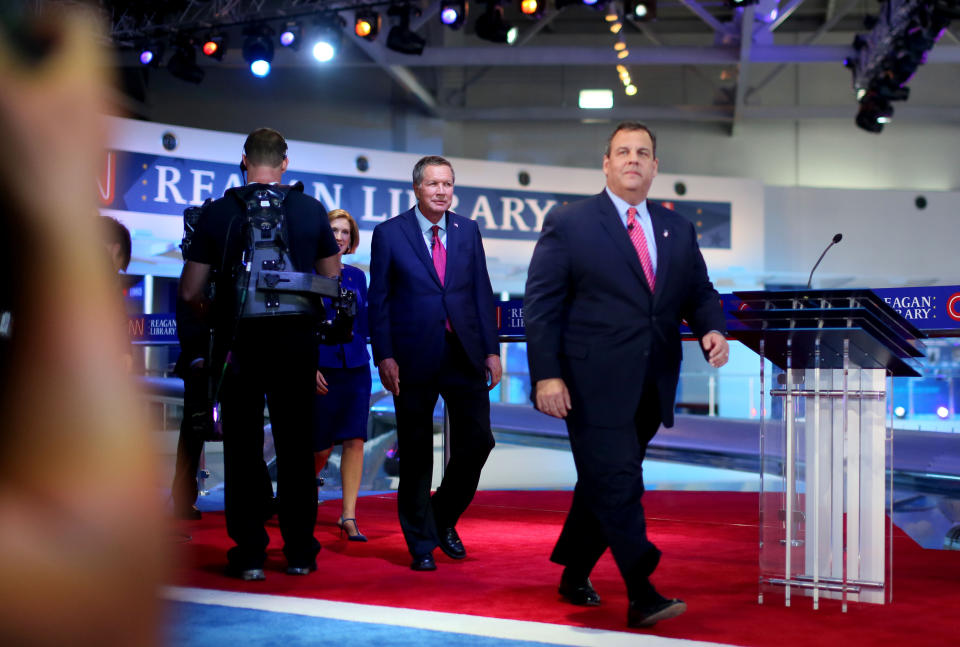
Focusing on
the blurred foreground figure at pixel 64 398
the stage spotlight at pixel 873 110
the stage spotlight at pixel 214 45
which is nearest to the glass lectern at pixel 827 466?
the blurred foreground figure at pixel 64 398

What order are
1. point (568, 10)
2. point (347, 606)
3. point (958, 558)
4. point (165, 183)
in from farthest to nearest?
Answer: point (568, 10)
point (165, 183)
point (958, 558)
point (347, 606)

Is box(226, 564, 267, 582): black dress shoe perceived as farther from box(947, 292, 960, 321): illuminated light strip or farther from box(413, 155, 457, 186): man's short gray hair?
box(947, 292, 960, 321): illuminated light strip

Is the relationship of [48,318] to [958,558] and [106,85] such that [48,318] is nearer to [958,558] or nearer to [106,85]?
[106,85]

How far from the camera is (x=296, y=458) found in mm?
3428

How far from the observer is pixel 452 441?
12.3 ft

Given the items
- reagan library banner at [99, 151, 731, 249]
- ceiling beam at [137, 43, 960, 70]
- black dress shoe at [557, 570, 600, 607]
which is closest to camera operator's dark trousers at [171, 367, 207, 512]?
black dress shoe at [557, 570, 600, 607]

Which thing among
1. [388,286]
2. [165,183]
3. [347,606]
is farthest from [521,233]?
[347,606]

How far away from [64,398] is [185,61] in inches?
463

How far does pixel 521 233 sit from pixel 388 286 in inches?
306

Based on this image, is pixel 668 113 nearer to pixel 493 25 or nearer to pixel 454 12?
pixel 493 25

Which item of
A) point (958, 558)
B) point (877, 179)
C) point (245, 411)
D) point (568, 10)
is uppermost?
point (568, 10)

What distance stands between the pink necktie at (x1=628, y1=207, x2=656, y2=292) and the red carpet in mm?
945

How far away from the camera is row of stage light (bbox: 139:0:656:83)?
10.9 m

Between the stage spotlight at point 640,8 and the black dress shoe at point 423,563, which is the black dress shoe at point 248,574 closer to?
the black dress shoe at point 423,563
